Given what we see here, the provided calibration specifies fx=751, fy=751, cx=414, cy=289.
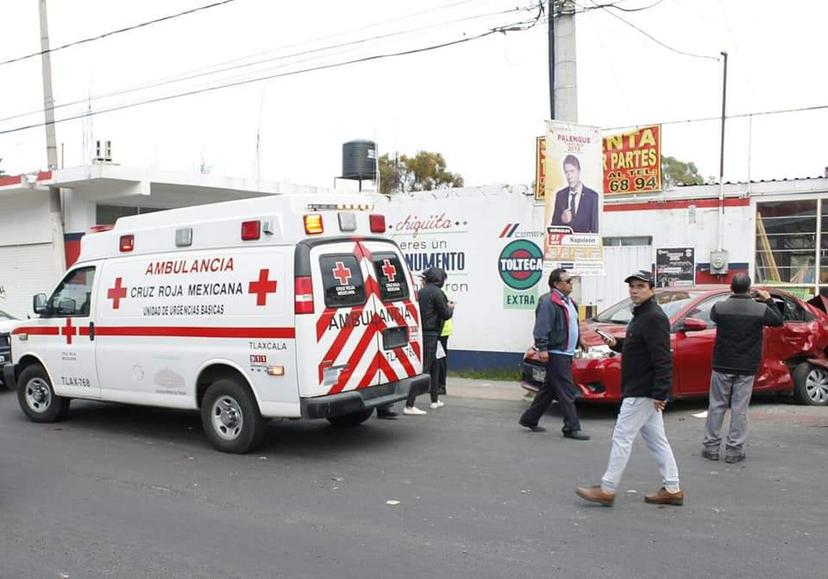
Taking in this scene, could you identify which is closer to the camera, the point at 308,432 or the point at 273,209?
the point at 273,209

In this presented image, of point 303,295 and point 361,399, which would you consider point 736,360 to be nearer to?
point 361,399

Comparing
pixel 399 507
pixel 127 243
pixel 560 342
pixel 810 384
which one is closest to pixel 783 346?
pixel 810 384

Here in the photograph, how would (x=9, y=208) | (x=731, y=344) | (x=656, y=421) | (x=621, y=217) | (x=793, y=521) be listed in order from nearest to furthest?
(x=793, y=521) < (x=656, y=421) < (x=731, y=344) < (x=621, y=217) < (x=9, y=208)

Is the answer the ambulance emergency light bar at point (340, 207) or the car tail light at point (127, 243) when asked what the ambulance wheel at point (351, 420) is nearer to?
the ambulance emergency light bar at point (340, 207)

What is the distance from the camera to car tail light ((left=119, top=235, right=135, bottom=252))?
27.9 ft

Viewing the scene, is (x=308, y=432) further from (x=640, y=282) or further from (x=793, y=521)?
(x=793, y=521)

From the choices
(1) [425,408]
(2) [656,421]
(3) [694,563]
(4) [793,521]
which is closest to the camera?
(3) [694,563]

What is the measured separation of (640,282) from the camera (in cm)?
572

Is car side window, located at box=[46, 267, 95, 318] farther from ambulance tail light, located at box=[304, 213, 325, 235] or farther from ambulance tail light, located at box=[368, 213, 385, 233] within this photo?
ambulance tail light, located at box=[368, 213, 385, 233]

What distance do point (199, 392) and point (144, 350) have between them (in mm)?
859

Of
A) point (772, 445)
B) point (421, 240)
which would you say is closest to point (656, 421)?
point (772, 445)

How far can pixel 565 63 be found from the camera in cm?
1141

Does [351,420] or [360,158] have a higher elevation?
[360,158]

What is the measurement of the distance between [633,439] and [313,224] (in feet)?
11.5
